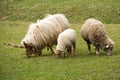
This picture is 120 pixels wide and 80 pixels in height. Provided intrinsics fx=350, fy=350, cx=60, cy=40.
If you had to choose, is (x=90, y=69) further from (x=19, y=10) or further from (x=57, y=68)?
(x=19, y=10)

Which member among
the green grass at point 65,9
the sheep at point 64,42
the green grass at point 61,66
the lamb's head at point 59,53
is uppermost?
the green grass at point 65,9

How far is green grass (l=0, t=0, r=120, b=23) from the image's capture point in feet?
119

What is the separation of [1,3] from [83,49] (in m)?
27.9

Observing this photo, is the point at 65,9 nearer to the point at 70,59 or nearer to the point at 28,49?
the point at 28,49

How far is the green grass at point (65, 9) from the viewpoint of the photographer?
119 ft

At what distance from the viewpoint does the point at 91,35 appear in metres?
17.3

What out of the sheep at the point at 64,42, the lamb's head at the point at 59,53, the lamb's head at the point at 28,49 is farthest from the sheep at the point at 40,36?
the lamb's head at the point at 59,53

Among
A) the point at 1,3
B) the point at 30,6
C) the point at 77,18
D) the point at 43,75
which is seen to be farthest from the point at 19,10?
the point at 43,75

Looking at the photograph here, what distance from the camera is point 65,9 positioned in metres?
39.2

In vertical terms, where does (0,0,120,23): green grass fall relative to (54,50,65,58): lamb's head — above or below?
above

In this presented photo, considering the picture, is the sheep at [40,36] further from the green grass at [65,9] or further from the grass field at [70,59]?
the green grass at [65,9]

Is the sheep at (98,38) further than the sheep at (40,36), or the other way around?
the sheep at (40,36)

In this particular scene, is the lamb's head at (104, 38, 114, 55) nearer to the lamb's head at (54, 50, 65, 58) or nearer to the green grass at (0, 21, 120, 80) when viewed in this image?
the green grass at (0, 21, 120, 80)

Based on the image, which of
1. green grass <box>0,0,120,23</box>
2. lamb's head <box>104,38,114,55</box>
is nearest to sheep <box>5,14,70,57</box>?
lamb's head <box>104,38,114,55</box>
